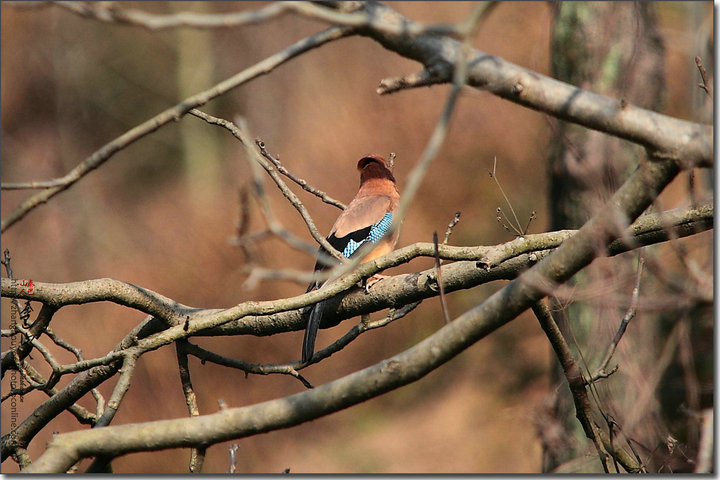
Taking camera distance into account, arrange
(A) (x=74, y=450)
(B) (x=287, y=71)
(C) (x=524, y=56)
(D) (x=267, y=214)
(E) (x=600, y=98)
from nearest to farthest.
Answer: (D) (x=267, y=214)
(E) (x=600, y=98)
(A) (x=74, y=450)
(C) (x=524, y=56)
(B) (x=287, y=71)

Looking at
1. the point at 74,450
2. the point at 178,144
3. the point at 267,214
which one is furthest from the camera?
the point at 178,144

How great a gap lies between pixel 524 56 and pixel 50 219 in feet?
21.8

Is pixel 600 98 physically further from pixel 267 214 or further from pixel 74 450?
pixel 74 450

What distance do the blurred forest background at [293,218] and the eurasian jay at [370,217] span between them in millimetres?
2966

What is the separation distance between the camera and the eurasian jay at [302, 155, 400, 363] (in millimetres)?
4957

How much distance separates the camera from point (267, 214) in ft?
6.07

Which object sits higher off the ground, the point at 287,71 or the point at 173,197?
the point at 287,71

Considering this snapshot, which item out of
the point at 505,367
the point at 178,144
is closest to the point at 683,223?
the point at 505,367

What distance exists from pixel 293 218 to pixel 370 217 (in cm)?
451

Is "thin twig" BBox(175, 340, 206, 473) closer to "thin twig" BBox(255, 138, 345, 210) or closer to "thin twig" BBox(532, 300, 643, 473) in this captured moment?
"thin twig" BBox(255, 138, 345, 210)

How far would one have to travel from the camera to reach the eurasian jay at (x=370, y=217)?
195 inches

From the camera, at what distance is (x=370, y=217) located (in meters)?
5.17

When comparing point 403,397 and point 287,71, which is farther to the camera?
point 287,71

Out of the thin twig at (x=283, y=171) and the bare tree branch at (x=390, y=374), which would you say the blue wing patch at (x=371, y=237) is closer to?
the thin twig at (x=283, y=171)
